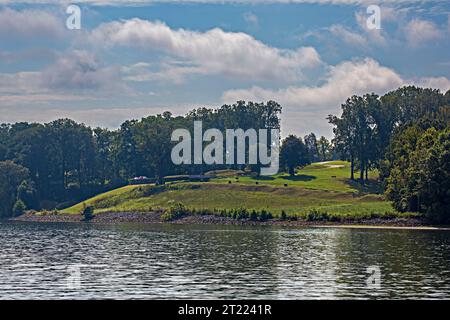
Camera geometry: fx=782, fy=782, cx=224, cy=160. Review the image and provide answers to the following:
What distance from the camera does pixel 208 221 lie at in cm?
15562

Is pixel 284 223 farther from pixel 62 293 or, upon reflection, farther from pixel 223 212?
pixel 62 293

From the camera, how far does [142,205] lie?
183 meters

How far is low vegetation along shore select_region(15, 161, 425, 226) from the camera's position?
139000 millimetres

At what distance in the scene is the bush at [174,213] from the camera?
A: 163750mm

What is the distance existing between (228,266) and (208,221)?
8825 centimetres

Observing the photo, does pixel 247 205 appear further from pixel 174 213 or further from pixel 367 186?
pixel 367 186

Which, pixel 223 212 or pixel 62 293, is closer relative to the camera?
pixel 62 293

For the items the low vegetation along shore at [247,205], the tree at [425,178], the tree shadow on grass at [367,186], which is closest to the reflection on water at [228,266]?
the tree at [425,178]

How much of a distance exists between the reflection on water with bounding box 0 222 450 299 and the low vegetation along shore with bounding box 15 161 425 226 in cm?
3073

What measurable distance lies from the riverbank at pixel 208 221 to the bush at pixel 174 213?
134 centimetres

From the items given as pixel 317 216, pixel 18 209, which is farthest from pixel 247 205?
pixel 18 209
